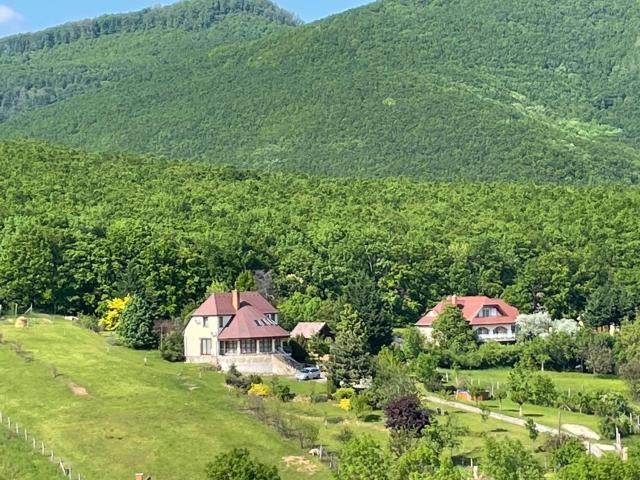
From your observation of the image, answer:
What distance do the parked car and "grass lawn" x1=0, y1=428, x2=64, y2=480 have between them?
73.2ft

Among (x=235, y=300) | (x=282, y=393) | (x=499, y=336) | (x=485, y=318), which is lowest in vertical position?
(x=282, y=393)

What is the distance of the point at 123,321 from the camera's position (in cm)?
8281

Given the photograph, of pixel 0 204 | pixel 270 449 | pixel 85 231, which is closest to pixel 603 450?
pixel 270 449

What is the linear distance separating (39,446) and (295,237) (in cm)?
6066

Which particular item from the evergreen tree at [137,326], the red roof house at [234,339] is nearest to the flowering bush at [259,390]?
the red roof house at [234,339]

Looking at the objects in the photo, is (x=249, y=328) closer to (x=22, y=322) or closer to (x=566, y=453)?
(x=22, y=322)

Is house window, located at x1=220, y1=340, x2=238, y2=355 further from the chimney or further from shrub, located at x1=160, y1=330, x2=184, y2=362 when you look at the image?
the chimney

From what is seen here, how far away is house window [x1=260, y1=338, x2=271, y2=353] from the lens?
262 feet

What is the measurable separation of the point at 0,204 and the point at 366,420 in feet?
188

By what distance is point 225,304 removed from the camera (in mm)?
83188

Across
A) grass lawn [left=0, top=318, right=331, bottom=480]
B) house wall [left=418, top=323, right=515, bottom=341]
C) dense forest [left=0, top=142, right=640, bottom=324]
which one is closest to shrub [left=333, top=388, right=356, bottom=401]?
grass lawn [left=0, top=318, right=331, bottom=480]

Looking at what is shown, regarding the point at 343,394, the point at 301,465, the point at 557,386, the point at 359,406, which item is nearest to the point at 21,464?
the point at 301,465

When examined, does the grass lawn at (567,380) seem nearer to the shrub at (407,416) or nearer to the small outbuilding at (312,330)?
the small outbuilding at (312,330)

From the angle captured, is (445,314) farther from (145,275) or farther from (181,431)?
(181,431)
